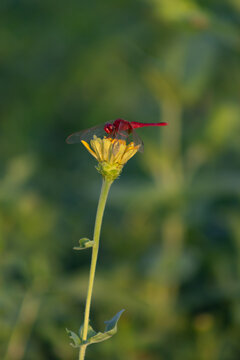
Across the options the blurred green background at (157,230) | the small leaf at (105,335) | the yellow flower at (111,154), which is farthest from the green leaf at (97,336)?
the blurred green background at (157,230)

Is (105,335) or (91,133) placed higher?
(91,133)

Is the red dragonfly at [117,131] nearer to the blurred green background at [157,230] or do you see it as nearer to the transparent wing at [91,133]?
the transparent wing at [91,133]

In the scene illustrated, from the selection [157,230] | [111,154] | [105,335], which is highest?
[157,230]

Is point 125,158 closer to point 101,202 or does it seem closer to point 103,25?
point 101,202

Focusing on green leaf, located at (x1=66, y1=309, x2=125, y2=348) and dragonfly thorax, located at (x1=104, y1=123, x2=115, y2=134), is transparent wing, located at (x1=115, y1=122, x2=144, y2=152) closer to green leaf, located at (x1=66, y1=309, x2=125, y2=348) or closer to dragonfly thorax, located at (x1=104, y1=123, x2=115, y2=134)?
dragonfly thorax, located at (x1=104, y1=123, x2=115, y2=134)

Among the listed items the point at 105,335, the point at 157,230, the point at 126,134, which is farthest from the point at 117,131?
the point at 157,230

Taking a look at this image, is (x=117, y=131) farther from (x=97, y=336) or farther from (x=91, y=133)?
(x=97, y=336)
